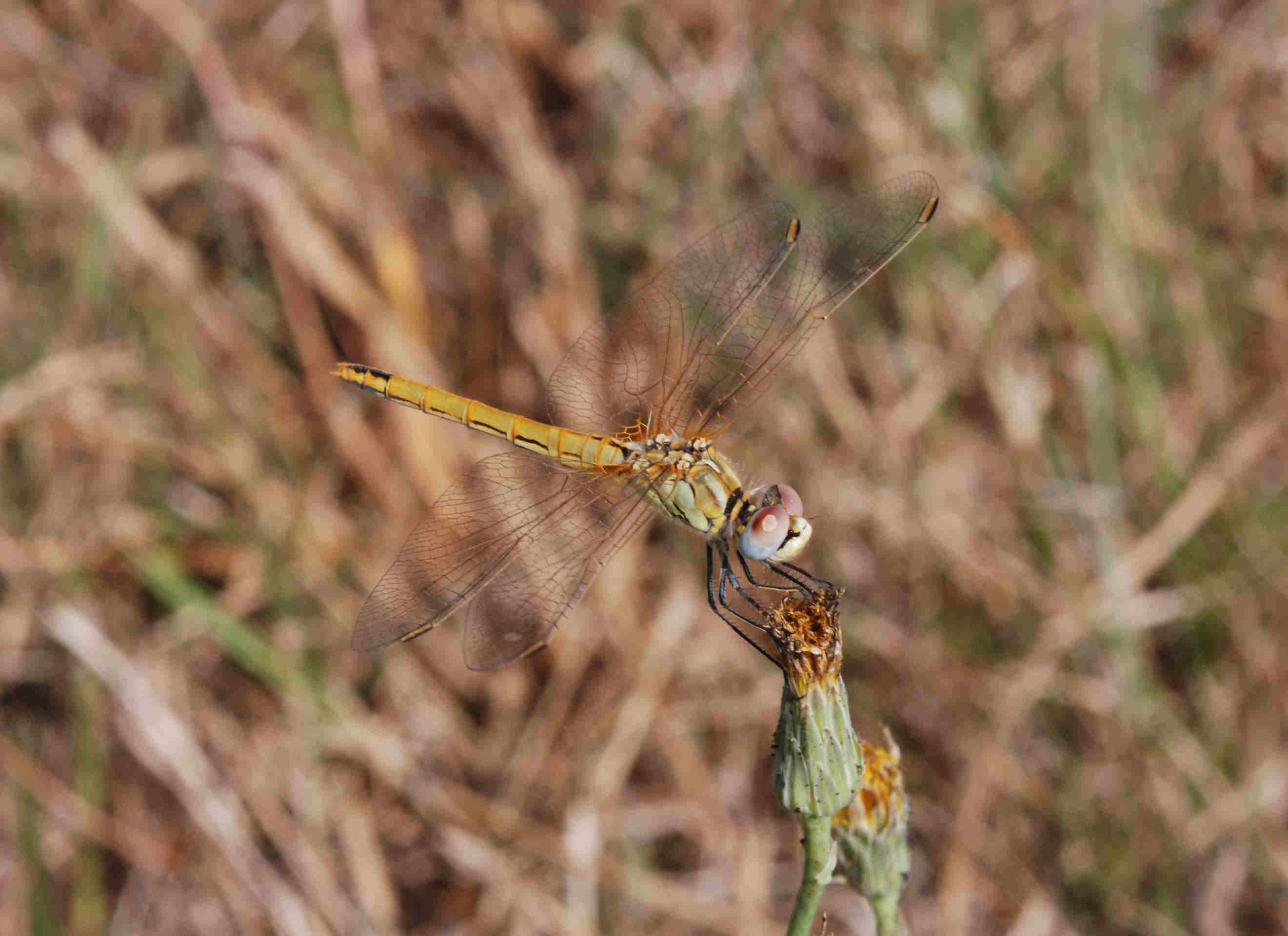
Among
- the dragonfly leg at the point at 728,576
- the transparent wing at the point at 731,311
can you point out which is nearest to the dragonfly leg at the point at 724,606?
the dragonfly leg at the point at 728,576

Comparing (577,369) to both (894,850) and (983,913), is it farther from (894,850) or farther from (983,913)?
(983,913)

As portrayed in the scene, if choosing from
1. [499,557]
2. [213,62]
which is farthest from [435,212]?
[499,557]

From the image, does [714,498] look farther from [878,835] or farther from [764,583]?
[878,835]

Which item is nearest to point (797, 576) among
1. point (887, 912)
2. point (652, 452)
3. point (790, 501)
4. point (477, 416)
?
point (790, 501)

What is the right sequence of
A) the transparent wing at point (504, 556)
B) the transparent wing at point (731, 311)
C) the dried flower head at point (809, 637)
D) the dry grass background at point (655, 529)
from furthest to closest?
the dry grass background at point (655, 529)
the transparent wing at point (731, 311)
the transparent wing at point (504, 556)
the dried flower head at point (809, 637)

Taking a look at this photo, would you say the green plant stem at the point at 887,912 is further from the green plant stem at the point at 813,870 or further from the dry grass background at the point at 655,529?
the dry grass background at the point at 655,529
